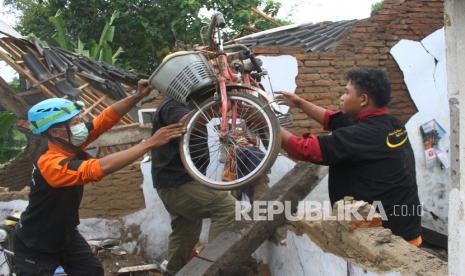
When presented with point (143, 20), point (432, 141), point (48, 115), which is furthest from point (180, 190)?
point (143, 20)

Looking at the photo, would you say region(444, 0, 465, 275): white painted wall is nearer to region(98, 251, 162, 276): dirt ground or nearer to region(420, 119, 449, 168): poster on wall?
region(98, 251, 162, 276): dirt ground

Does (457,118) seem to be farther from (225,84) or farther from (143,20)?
(143,20)

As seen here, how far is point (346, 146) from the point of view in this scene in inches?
127

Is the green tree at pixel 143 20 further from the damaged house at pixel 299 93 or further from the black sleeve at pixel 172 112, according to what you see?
the black sleeve at pixel 172 112

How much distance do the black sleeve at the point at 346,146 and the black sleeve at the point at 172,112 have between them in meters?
1.13

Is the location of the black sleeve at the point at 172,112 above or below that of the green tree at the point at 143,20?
below

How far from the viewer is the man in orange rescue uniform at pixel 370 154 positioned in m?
3.25

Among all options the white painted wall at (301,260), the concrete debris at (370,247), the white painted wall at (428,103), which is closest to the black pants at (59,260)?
the white painted wall at (301,260)

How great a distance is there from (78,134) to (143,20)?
1157 centimetres

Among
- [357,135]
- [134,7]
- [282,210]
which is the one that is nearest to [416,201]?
[357,135]

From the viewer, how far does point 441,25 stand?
6664 millimetres

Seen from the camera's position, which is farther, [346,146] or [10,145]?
[10,145]

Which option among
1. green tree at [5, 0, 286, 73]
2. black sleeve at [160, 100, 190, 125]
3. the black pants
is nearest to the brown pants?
black sleeve at [160, 100, 190, 125]

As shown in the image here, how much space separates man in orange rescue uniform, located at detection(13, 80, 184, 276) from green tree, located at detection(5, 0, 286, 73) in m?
10.5
